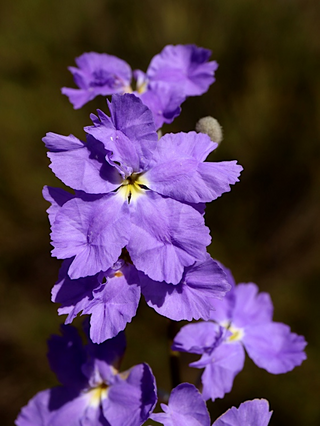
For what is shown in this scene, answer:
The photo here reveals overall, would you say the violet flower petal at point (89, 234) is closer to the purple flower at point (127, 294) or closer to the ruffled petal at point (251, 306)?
the purple flower at point (127, 294)

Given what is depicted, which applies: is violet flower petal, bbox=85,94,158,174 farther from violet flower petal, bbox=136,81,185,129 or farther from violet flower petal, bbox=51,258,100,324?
violet flower petal, bbox=51,258,100,324

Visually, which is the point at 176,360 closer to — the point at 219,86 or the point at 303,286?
the point at 303,286

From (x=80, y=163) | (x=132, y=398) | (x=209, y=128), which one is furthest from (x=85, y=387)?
(x=209, y=128)

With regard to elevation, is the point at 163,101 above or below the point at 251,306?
above

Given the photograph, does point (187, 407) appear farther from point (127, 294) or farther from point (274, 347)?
point (274, 347)

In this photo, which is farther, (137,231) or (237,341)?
(237,341)

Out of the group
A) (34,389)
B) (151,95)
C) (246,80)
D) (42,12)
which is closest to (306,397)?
(34,389)

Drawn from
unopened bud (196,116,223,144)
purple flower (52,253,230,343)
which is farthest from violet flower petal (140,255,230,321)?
unopened bud (196,116,223,144)
